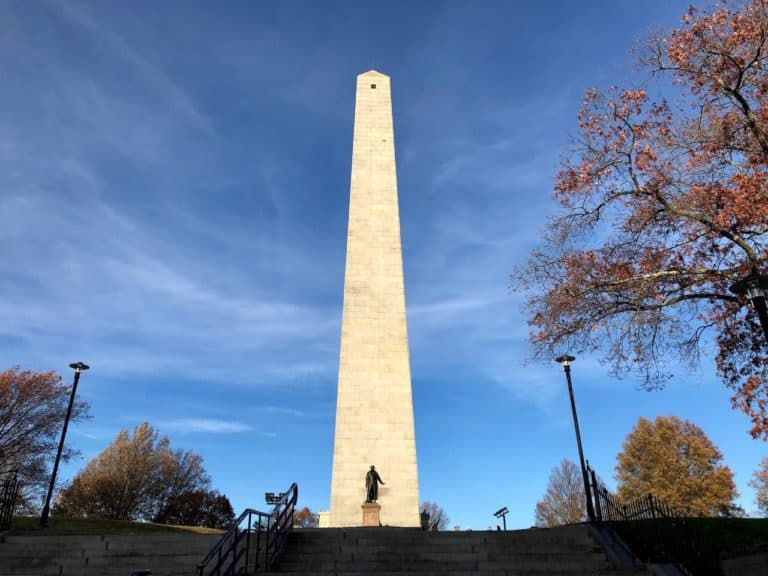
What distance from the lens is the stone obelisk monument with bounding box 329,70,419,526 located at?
66.6 ft

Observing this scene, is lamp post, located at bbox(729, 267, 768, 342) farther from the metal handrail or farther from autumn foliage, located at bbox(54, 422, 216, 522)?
autumn foliage, located at bbox(54, 422, 216, 522)

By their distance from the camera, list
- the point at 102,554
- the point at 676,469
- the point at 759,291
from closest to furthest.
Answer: the point at 759,291 < the point at 102,554 < the point at 676,469

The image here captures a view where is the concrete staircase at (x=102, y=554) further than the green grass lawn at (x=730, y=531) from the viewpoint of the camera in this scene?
No

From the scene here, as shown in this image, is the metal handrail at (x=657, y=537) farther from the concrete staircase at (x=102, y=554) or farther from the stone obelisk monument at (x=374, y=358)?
the stone obelisk monument at (x=374, y=358)

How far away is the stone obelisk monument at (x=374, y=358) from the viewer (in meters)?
20.3

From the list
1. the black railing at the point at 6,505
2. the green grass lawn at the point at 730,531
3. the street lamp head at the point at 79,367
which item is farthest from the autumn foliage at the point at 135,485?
the green grass lawn at the point at 730,531

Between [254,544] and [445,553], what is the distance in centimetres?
397

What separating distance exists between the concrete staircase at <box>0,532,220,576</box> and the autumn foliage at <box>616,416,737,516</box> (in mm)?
39845

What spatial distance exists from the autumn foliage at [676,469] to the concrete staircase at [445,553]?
3511cm

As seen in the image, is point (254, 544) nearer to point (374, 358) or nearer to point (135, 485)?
point (374, 358)

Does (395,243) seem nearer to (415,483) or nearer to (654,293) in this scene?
(415,483)

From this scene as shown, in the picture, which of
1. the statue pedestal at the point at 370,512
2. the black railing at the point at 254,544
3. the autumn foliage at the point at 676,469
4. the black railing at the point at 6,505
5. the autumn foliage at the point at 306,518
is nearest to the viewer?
the black railing at the point at 254,544

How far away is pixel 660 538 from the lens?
419 inches

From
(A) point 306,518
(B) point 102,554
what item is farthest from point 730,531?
(A) point 306,518
